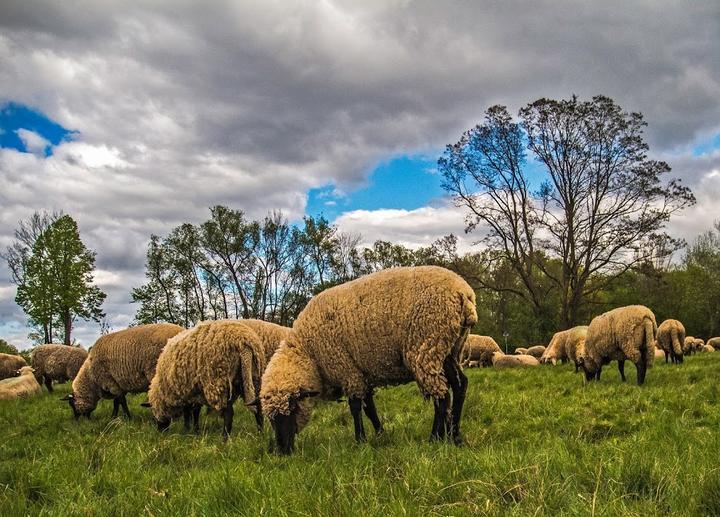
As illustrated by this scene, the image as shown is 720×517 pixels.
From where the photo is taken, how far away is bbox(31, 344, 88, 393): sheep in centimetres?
1784

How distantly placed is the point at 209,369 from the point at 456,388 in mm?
3884

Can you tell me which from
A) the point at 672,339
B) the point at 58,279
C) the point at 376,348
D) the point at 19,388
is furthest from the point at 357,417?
the point at 58,279

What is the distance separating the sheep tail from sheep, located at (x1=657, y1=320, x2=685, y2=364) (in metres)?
9.72

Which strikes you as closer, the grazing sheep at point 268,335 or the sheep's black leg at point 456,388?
the sheep's black leg at point 456,388

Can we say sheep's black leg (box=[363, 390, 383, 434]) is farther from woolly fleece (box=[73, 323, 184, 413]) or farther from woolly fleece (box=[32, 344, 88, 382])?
woolly fleece (box=[32, 344, 88, 382])

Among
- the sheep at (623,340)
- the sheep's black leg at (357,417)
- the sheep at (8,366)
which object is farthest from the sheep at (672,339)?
the sheep at (8,366)

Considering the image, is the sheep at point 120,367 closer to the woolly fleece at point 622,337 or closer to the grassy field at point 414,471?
the grassy field at point 414,471

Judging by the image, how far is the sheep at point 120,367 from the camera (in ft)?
34.9

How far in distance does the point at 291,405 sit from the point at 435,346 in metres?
1.98

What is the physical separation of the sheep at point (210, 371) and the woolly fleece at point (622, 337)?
9.15 meters

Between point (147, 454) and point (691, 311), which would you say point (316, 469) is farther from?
point (691, 311)

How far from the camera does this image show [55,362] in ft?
58.9

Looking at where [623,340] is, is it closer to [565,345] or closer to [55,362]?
[565,345]

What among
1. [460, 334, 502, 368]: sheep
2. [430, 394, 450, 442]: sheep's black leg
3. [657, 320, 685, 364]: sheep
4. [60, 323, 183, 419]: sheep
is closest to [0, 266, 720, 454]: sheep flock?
[430, 394, 450, 442]: sheep's black leg
